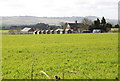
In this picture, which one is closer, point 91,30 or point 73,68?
point 73,68

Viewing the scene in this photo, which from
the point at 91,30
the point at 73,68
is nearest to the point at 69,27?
the point at 91,30

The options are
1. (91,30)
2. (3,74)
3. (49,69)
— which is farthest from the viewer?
(91,30)

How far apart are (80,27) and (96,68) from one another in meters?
121

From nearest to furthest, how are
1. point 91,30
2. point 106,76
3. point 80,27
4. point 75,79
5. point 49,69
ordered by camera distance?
point 75,79, point 106,76, point 49,69, point 91,30, point 80,27

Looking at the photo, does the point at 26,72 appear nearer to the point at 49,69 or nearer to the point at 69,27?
the point at 49,69

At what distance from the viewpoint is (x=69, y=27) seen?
13562 centimetres

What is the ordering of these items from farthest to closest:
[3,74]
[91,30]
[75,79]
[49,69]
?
[91,30] < [49,69] < [3,74] < [75,79]

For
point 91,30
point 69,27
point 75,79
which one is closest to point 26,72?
point 75,79

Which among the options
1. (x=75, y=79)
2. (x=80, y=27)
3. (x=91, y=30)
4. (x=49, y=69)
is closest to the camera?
(x=75, y=79)

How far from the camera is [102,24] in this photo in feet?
348

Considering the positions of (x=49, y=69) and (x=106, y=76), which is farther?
(x=49, y=69)

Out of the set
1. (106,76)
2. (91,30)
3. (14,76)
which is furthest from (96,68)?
(91,30)

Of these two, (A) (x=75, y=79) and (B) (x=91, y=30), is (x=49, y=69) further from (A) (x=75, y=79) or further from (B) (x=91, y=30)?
(B) (x=91, y=30)

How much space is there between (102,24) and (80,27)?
3000cm
